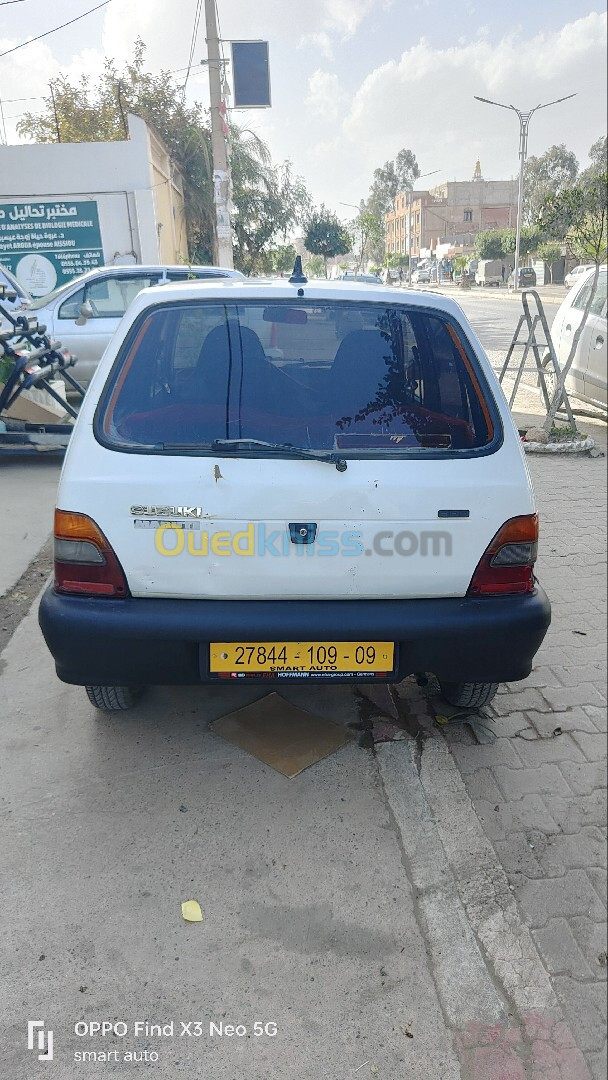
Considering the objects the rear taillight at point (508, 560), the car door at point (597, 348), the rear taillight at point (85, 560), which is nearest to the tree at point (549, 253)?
the car door at point (597, 348)

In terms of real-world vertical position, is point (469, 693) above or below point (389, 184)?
below

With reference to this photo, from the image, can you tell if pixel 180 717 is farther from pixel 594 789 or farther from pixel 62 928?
pixel 594 789

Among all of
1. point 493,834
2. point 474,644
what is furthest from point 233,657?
point 493,834

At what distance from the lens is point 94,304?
9547 millimetres

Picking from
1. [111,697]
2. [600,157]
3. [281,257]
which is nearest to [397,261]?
[281,257]

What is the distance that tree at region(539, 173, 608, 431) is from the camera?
871 cm

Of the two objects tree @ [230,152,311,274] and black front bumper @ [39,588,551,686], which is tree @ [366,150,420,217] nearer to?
tree @ [230,152,311,274]

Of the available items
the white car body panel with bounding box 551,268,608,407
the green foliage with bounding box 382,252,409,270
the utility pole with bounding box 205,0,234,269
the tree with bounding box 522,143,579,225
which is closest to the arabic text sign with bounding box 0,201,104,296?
the utility pole with bounding box 205,0,234,269

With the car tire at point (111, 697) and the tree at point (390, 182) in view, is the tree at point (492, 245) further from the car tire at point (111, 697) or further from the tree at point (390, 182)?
the car tire at point (111, 697)

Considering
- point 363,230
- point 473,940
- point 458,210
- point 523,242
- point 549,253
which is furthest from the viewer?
point 458,210

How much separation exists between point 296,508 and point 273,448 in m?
0.23

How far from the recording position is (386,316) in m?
2.95

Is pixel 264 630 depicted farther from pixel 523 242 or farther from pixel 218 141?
pixel 523 242

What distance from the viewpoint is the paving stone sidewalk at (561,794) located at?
2.11 m
